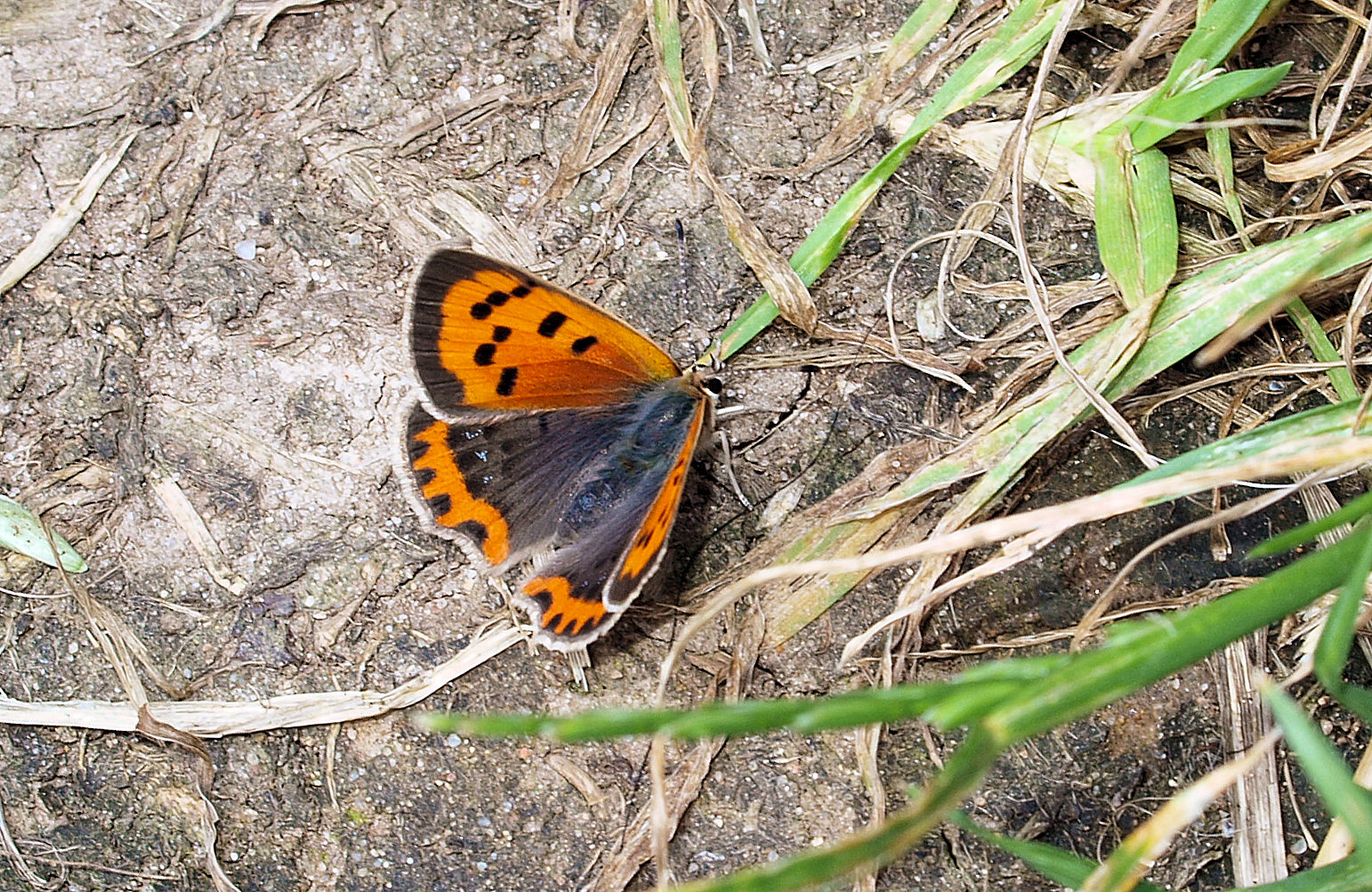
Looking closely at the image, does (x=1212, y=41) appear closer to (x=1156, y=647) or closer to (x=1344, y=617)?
(x=1344, y=617)

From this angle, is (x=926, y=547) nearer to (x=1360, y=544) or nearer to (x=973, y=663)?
(x=1360, y=544)

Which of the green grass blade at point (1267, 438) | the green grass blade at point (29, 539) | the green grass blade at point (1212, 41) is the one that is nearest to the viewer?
the green grass blade at point (1267, 438)

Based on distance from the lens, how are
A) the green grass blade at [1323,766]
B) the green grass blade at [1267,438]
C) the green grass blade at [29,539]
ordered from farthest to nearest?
the green grass blade at [29,539] → the green grass blade at [1267,438] → the green grass blade at [1323,766]

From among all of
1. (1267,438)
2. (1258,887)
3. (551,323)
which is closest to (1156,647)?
(1258,887)

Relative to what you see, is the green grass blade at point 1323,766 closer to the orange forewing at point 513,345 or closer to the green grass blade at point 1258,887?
the green grass blade at point 1258,887

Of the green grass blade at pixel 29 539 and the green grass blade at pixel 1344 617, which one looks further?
the green grass blade at pixel 29 539

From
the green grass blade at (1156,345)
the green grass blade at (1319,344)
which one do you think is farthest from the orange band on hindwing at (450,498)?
the green grass blade at (1319,344)

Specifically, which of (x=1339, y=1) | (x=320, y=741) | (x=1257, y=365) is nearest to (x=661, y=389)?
(x=320, y=741)

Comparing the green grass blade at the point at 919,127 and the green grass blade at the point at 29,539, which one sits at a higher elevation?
the green grass blade at the point at 919,127
